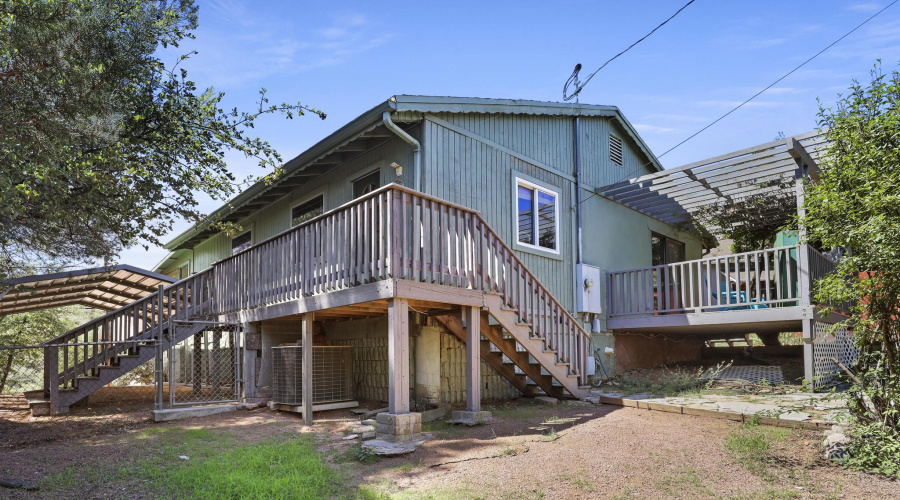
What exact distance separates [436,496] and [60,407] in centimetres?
884

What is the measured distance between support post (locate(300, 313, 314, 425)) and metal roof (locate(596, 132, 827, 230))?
7.26 metres

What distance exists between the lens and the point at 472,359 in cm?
764

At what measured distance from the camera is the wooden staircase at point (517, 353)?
27.2 ft

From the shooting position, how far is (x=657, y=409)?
8.00m

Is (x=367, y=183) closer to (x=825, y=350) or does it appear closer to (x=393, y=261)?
(x=393, y=261)

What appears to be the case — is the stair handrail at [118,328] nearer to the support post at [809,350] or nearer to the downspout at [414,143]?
the downspout at [414,143]

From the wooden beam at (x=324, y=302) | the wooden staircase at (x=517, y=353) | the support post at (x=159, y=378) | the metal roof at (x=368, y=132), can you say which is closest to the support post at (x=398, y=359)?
the wooden beam at (x=324, y=302)

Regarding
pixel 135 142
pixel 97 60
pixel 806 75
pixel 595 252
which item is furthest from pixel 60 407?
pixel 806 75

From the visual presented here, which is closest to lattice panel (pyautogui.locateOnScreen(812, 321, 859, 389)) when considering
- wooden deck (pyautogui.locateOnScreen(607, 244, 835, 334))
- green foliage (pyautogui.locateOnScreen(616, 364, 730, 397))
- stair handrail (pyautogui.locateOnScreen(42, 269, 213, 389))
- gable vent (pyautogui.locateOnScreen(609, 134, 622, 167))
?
wooden deck (pyautogui.locateOnScreen(607, 244, 835, 334))

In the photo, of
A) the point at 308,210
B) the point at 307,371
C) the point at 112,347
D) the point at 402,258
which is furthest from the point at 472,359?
the point at 112,347

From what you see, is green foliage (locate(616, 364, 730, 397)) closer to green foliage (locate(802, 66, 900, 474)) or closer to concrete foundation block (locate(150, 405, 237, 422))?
green foliage (locate(802, 66, 900, 474))

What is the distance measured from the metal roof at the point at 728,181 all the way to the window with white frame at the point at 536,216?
5.72ft

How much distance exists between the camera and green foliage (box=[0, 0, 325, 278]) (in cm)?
575

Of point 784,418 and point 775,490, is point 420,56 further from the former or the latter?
point 775,490
